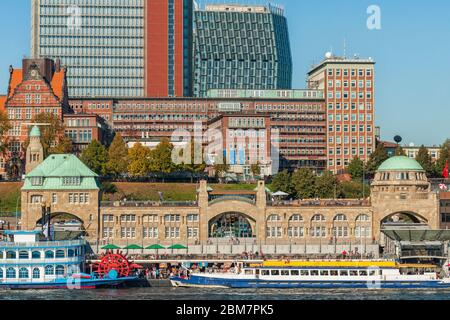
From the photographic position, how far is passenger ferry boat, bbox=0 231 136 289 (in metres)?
93.2

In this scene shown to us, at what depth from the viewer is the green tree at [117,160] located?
166 m

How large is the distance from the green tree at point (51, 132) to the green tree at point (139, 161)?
1215cm

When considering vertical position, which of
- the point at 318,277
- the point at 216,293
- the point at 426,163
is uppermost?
the point at 426,163

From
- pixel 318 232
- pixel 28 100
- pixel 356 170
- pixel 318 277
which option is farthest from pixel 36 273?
pixel 28 100

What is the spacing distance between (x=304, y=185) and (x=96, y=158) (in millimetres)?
38035

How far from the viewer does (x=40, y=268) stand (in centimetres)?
9375

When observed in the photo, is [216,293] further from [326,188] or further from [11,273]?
[326,188]

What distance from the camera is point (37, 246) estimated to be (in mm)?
93875

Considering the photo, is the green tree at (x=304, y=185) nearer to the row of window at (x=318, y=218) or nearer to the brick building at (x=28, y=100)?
the row of window at (x=318, y=218)

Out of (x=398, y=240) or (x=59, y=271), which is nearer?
(x=59, y=271)
